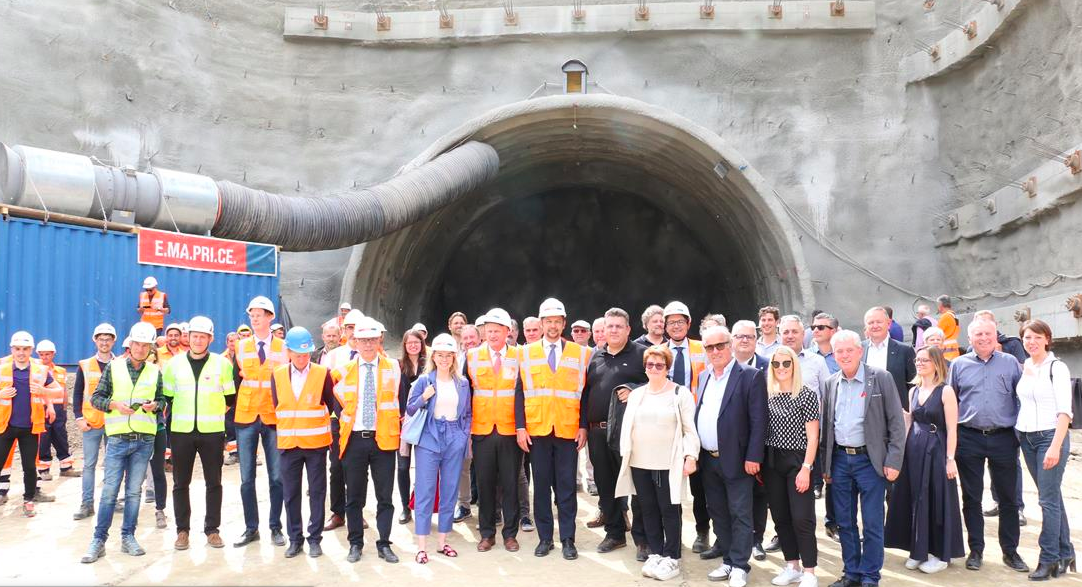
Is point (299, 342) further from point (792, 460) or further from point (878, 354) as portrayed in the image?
point (878, 354)

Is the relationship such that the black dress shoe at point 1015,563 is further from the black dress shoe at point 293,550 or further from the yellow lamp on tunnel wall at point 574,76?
the yellow lamp on tunnel wall at point 574,76

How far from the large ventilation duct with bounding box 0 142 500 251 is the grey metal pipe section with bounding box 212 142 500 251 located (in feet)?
0.05

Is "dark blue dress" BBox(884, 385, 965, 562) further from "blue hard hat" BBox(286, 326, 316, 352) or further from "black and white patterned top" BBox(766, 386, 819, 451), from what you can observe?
"blue hard hat" BBox(286, 326, 316, 352)

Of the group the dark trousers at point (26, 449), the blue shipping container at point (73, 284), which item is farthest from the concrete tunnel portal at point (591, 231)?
the dark trousers at point (26, 449)

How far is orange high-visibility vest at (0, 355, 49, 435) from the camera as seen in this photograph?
8.06 meters

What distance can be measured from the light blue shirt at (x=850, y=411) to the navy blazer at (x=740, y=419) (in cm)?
49

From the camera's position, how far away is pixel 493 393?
6883 mm

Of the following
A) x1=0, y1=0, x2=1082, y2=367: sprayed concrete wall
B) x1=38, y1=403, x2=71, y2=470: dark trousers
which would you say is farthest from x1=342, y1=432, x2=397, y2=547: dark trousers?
x1=0, y1=0, x2=1082, y2=367: sprayed concrete wall

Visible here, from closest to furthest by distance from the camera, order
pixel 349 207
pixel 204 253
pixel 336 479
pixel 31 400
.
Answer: pixel 336 479 < pixel 31 400 < pixel 204 253 < pixel 349 207

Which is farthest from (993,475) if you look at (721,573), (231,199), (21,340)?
(231,199)

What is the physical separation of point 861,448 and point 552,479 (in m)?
2.38

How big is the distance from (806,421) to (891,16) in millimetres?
12664

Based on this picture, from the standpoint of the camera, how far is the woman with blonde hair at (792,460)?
18.1 feet

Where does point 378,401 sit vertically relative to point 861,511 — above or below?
above
